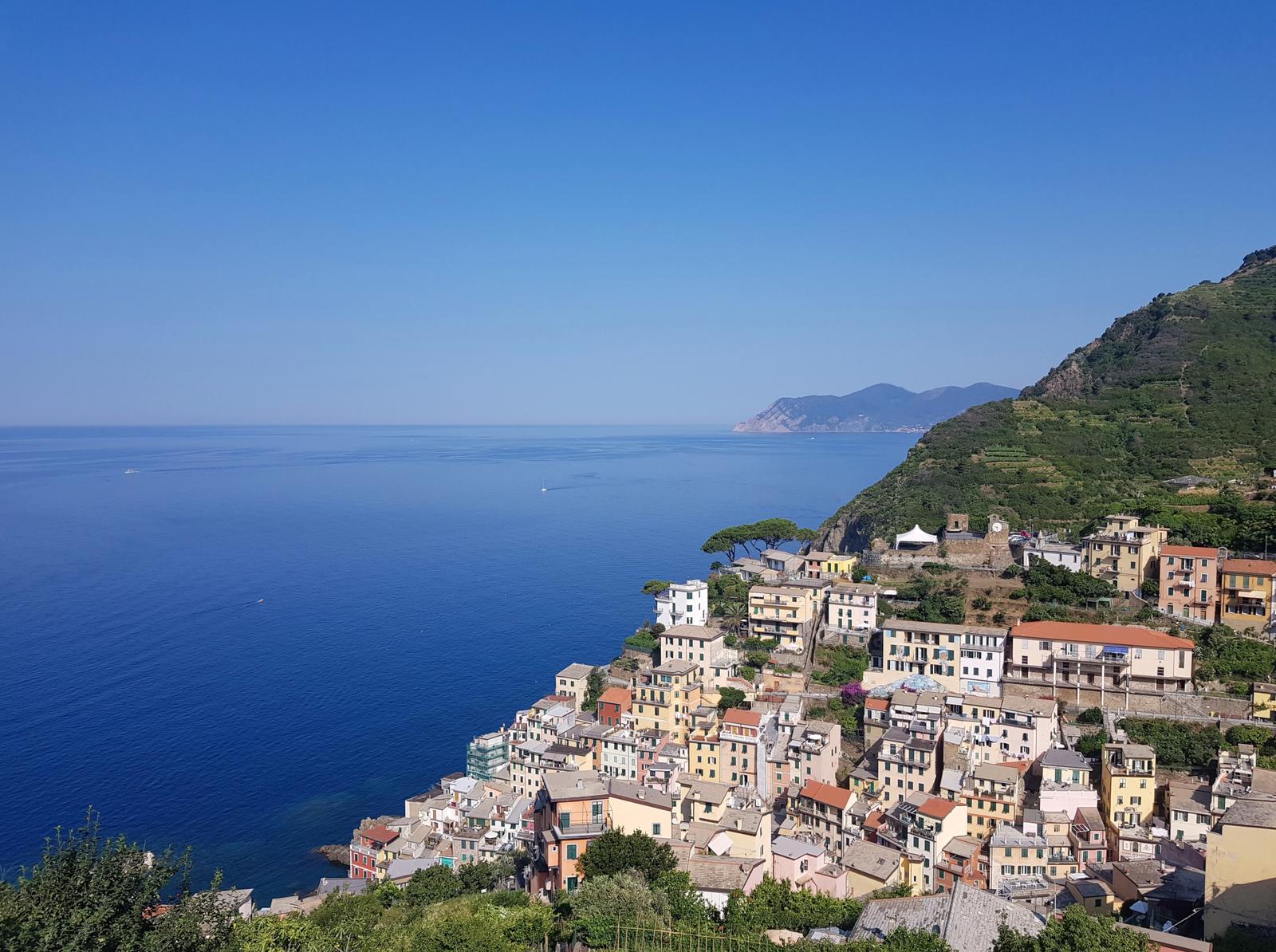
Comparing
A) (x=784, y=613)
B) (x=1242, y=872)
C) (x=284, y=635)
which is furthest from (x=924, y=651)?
(x=284, y=635)

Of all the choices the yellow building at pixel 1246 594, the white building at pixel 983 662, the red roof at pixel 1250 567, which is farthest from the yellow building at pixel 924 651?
the red roof at pixel 1250 567

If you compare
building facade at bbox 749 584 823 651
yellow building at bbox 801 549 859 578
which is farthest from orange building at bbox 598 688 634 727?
yellow building at bbox 801 549 859 578

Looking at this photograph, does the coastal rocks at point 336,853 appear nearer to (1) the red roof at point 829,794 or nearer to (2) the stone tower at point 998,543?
(1) the red roof at point 829,794

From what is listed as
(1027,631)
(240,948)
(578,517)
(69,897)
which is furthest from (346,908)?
(578,517)

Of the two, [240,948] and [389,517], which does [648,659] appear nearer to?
[240,948]

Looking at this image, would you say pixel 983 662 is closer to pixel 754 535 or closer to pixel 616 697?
pixel 616 697
